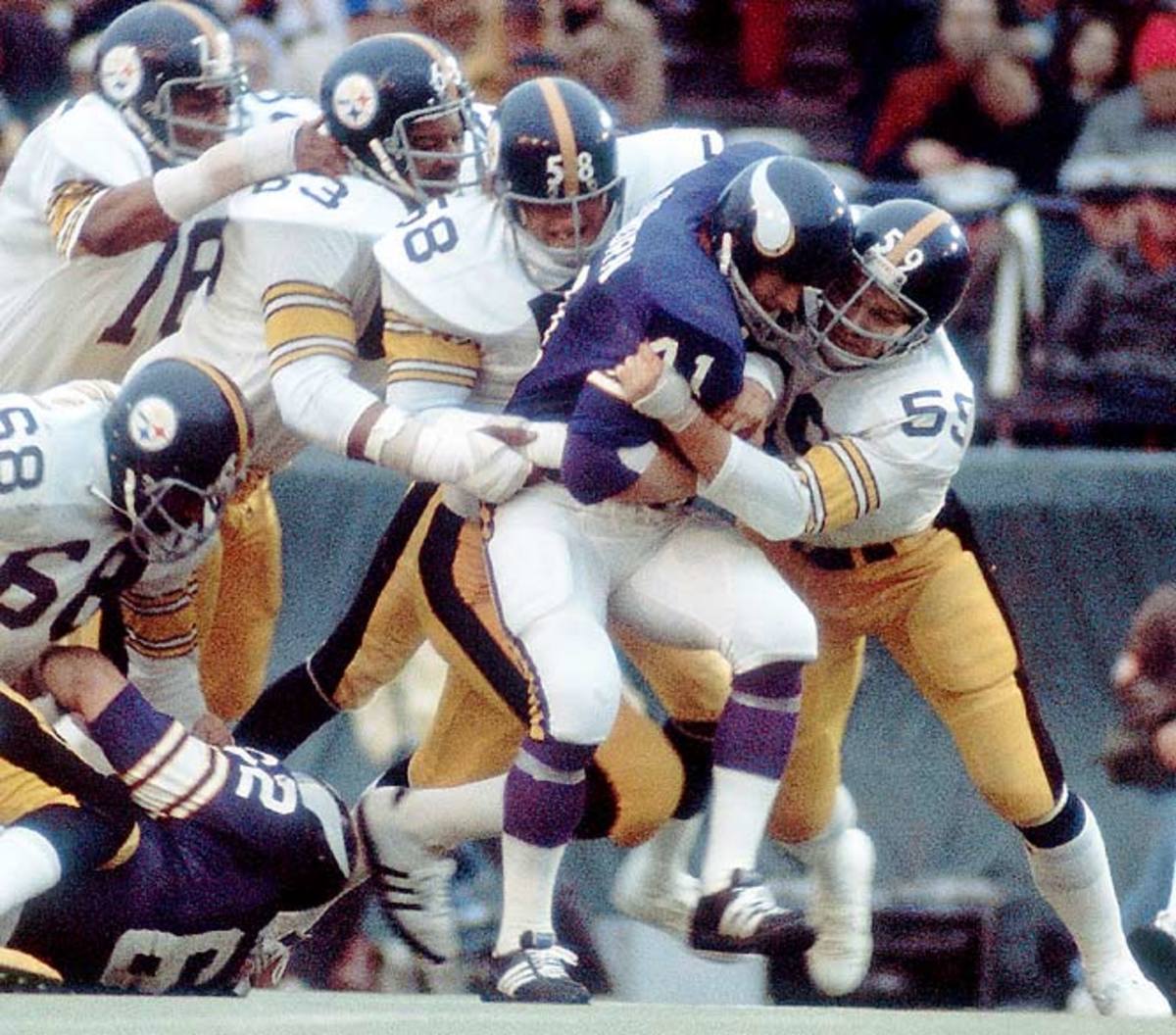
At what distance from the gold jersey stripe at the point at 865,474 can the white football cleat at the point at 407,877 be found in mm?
1025

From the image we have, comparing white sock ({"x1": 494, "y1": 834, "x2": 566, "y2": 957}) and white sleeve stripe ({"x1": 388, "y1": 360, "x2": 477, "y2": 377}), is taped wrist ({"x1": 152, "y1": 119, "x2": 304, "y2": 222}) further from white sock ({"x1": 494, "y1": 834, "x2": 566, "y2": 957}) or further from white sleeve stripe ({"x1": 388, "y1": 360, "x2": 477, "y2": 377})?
white sock ({"x1": 494, "y1": 834, "x2": 566, "y2": 957})

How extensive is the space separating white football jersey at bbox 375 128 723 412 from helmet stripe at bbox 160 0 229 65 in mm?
570

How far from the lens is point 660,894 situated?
5.88 meters

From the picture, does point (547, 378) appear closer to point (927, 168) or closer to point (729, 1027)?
point (729, 1027)

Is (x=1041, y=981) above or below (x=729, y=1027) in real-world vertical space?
below

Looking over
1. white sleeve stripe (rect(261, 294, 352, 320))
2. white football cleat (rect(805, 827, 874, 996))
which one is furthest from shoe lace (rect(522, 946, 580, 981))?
white sleeve stripe (rect(261, 294, 352, 320))

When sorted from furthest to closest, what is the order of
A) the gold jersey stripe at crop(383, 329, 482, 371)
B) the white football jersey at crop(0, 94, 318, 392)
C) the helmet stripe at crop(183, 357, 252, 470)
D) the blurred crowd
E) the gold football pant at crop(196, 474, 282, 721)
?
the blurred crowd, the gold football pant at crop(196, 474, 282, 721), the white football jersey at crop(0, 94, 318, 392), the gold jersey stripe at crop(383, 329, 482, 371), the helmet stripe at crop(183, 357, 252, 470)

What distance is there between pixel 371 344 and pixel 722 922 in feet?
4.35

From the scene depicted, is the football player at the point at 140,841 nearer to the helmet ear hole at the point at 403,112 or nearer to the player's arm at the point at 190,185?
the player's arm at the point at 190,185

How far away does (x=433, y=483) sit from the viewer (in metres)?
5.60

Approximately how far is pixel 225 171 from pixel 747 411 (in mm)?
1035

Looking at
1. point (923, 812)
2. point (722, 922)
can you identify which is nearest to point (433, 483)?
point (722, 922)

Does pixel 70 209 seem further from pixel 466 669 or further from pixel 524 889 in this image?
pixel 524 889

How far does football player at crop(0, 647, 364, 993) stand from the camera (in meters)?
4.92
